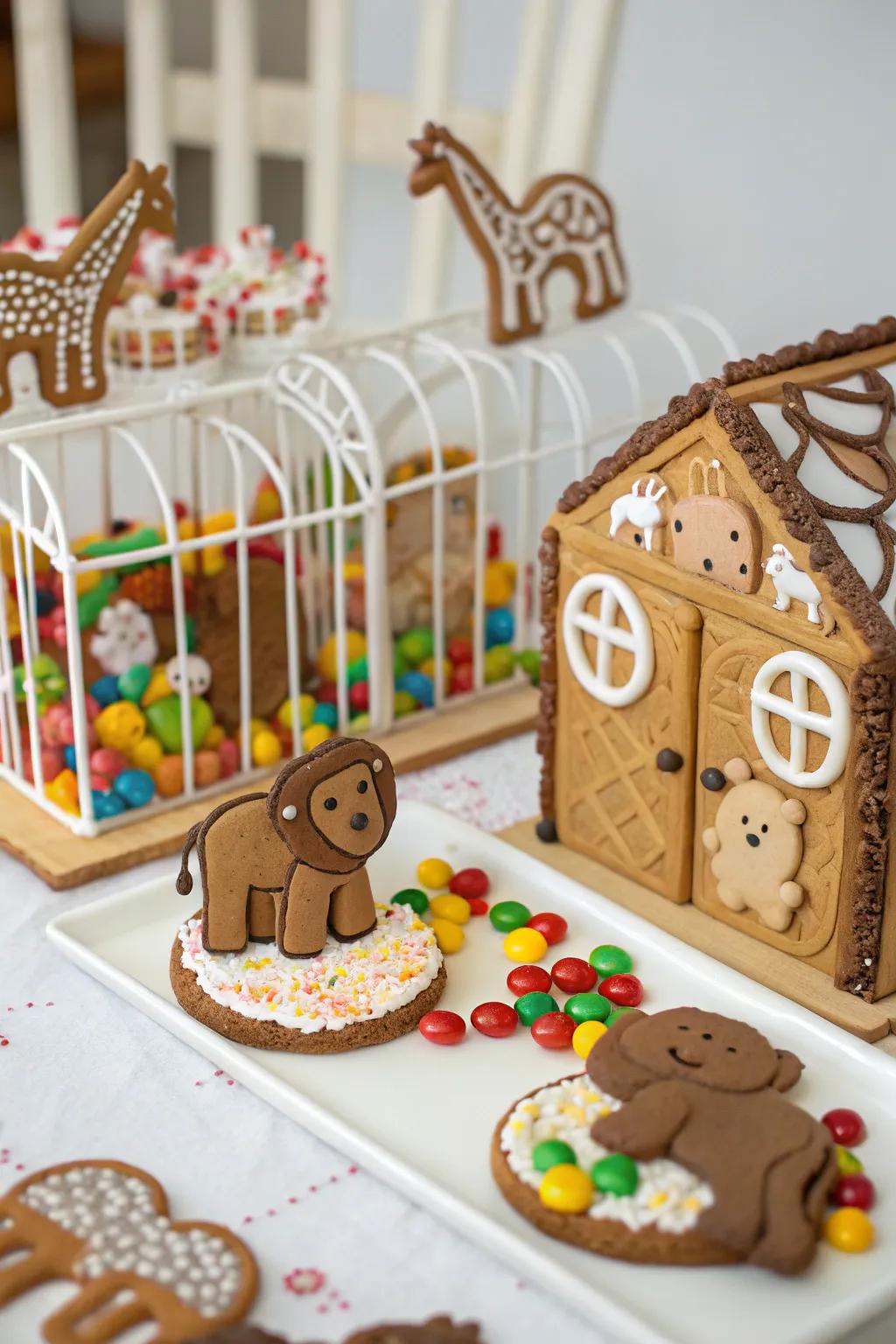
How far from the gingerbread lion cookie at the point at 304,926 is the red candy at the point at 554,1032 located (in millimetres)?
104

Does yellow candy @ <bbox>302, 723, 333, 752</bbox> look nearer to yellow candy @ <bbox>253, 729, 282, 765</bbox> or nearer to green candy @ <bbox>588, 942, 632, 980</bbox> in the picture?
yellow candy @ <bbox>253, 729, 282, 765</bbox>

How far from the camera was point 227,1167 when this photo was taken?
1339 millimetres

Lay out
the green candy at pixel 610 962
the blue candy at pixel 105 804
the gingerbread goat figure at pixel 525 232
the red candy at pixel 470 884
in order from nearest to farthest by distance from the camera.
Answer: the green candy at pixel 610 962, the red candy at pixel 470 884, the blue candy at pixel 105 804, the gingerbread goat figure at pixel 525 232

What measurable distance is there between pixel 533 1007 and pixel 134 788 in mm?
569

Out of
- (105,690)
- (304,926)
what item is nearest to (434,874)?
(304,926)

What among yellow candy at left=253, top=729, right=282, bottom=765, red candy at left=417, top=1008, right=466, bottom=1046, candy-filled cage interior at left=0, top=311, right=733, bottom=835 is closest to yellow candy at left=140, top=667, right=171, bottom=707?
candy-filled cage interior at left=0, top=311, right=733, bottom=835

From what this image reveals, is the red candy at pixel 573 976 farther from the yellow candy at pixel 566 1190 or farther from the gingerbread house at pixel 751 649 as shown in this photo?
the yellow candy at pixel 566 1190

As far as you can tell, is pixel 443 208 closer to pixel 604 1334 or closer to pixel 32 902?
pixel 32 902

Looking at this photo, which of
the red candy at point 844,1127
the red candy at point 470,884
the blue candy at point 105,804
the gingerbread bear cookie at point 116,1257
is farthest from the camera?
the blue candy at point 105,804

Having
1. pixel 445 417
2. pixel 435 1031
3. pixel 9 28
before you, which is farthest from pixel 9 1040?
pixel 9 28

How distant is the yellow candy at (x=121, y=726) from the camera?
1.86 meters

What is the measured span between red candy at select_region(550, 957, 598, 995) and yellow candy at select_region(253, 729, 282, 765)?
0.52m

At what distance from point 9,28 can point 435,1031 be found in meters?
2.76

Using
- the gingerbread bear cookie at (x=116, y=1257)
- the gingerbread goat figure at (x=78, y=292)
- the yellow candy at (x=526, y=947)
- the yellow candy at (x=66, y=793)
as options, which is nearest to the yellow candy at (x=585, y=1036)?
the yellow candy at (x=526, y=947)
